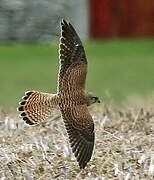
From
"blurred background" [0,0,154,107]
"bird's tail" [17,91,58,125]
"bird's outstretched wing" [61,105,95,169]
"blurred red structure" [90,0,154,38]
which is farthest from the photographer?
"blurred red structure" [90,0,154,38]

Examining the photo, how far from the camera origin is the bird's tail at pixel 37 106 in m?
6.85

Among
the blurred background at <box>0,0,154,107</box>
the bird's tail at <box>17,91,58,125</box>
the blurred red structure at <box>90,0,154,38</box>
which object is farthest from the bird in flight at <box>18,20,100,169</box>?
the blurred red structure at <box>90,0,154,38</box>

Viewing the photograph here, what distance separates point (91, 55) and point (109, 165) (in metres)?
12.6

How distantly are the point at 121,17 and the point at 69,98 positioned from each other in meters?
17.0

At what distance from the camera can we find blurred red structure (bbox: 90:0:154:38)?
23.6 meters

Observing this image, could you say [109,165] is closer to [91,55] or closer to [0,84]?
[0,84]

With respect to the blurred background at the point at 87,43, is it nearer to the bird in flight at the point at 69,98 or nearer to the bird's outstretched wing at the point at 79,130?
the bird in flight at the point at 69,98

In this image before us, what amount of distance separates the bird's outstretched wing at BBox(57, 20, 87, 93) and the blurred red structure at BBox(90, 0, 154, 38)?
1672cm

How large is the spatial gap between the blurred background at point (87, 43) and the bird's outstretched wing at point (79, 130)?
691 centimetres

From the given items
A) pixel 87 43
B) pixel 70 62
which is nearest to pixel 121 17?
pixel 87 43

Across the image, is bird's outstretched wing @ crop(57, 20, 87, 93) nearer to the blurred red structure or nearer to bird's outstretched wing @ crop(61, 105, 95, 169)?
bird's outstretched wing @ crop(61, 105, 95, 169)

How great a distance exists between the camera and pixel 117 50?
20297mm

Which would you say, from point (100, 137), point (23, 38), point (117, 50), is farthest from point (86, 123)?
point (23, 38)

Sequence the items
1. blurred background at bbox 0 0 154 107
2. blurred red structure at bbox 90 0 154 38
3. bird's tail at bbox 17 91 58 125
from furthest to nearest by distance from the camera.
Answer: blurred red structure at bbox 90 0 154 38 → blurred background at bbox 0 0 154 107 → bird's tail at bbox 17 91 58 125
